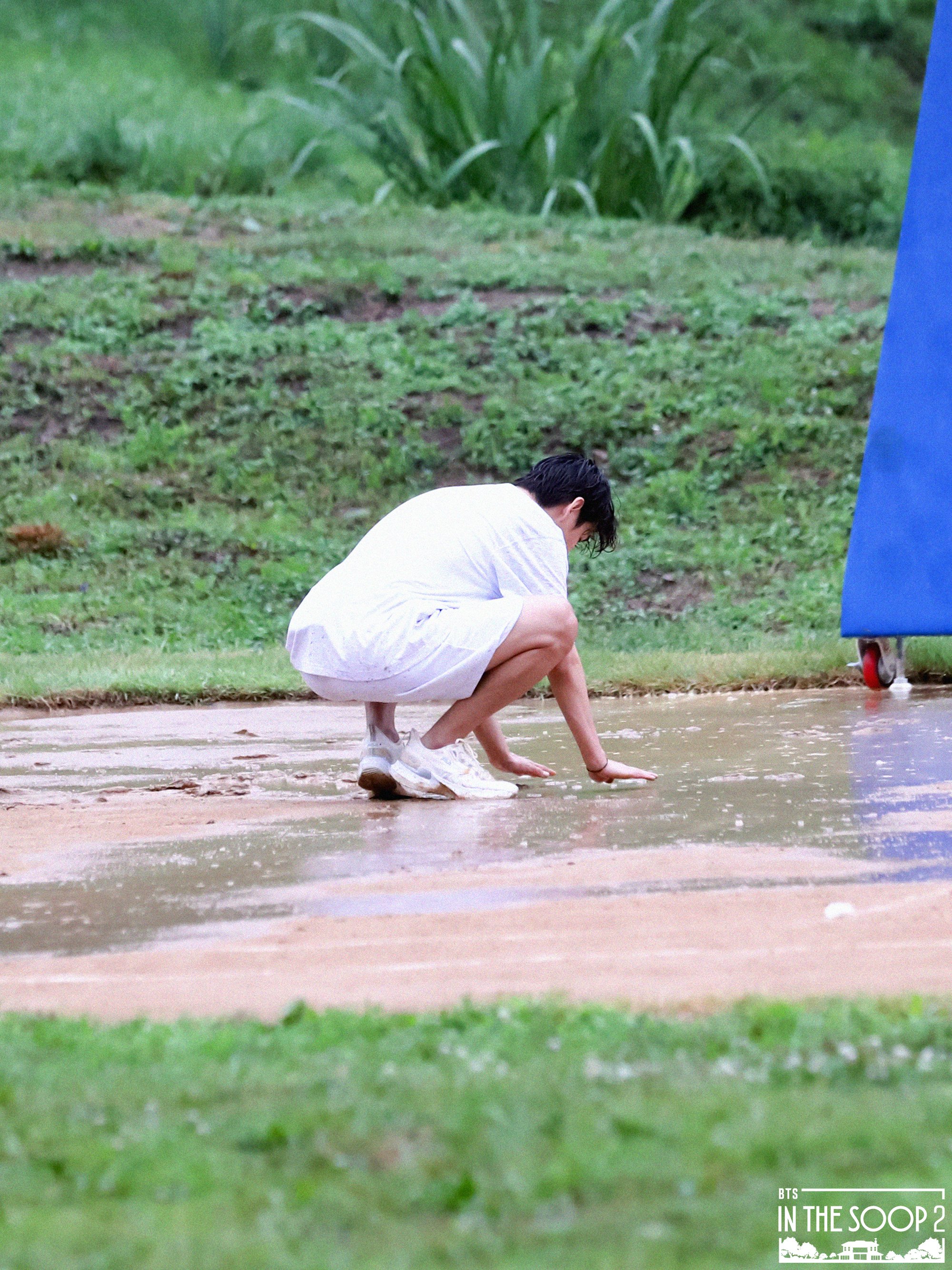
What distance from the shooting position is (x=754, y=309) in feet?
50.2

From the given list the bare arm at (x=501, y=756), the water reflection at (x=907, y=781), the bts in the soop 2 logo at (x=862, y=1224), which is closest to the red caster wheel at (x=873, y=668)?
the water reflection at (x=907, y=781)

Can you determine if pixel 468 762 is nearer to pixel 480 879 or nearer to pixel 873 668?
pixel 480 879

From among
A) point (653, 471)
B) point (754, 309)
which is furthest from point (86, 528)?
point (754, 309)

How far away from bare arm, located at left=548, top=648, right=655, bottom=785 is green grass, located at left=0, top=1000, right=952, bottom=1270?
2.49m

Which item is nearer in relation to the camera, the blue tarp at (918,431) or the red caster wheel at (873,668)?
the blue tarp at (918,431)

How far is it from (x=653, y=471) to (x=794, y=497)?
3.66 feet

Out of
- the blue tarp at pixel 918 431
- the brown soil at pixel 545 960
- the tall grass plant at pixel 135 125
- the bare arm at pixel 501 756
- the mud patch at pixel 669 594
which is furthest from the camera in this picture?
the tall grass plant at pixel 135 125

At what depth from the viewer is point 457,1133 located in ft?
8.27

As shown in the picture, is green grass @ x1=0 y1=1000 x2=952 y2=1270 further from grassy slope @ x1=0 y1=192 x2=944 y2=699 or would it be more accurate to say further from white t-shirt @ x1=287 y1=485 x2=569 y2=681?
grassy slope @ x1=0 y1=192 x2=944 y2=699

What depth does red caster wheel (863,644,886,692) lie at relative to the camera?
836cm

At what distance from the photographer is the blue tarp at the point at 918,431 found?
795 cm

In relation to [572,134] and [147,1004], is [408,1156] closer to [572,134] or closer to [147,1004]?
[147,1004]

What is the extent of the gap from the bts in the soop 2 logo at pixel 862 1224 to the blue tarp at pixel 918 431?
19.1 ft

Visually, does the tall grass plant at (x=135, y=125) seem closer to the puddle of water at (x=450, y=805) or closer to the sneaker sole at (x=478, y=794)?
the puddle of water at (x=450, y=805)
